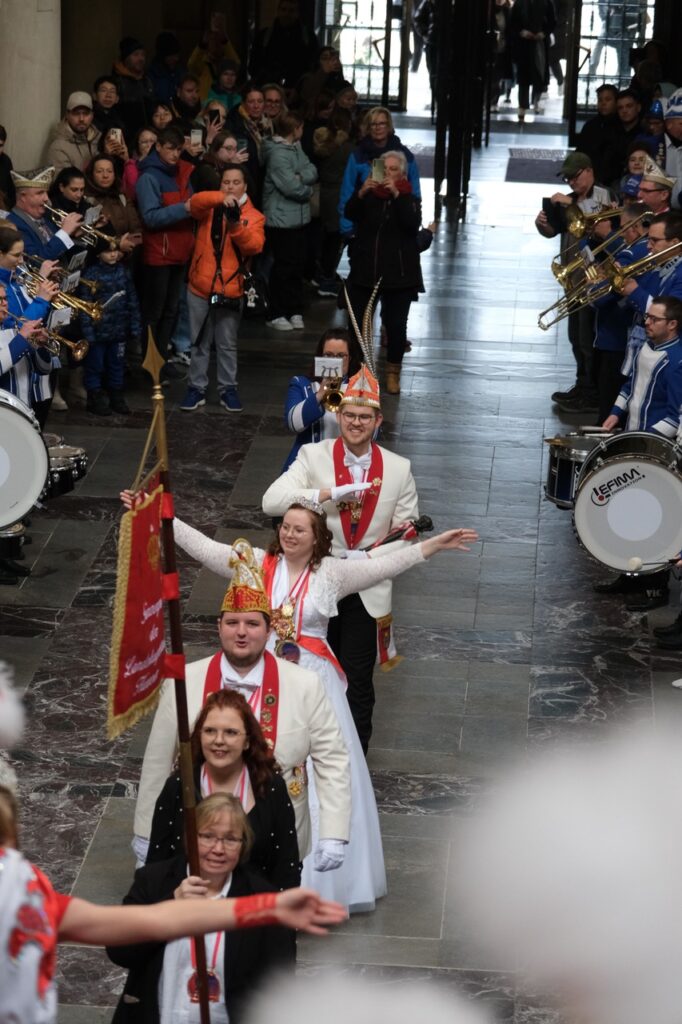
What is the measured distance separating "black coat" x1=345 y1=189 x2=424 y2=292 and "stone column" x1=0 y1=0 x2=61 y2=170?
2652mm

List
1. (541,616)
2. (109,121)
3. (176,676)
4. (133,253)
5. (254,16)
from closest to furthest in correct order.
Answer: (176,676)
(541,616)
(133,253)
(109,121)
(254,16)

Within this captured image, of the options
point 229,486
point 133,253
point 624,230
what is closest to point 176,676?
point 229,486

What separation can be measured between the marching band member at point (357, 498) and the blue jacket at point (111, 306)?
5176 millimetres

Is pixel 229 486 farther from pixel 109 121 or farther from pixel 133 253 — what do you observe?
pixel 109 121

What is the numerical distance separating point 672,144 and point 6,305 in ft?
24.6

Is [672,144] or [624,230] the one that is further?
[672,144]

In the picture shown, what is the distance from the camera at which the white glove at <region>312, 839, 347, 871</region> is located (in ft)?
20.8

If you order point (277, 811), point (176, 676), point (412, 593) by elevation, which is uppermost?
point (176, 676)

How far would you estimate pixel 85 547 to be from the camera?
11.1m

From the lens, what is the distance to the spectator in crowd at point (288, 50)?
21.8 metres

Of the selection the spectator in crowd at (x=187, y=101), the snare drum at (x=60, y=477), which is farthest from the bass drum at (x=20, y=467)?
the spectator in crowd at (x=187, y=101)

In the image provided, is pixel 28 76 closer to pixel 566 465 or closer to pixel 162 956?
pixel 566 465

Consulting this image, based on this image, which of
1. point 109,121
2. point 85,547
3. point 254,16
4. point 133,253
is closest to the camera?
point 85,547

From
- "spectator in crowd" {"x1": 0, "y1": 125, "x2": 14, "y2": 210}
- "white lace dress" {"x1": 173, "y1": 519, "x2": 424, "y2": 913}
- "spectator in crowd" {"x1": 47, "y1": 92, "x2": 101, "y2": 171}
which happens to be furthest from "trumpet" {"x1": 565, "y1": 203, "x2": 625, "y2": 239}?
"white lace dress" {"x1": 173, "y1": 519, "x2": 424, "y2": 913}
